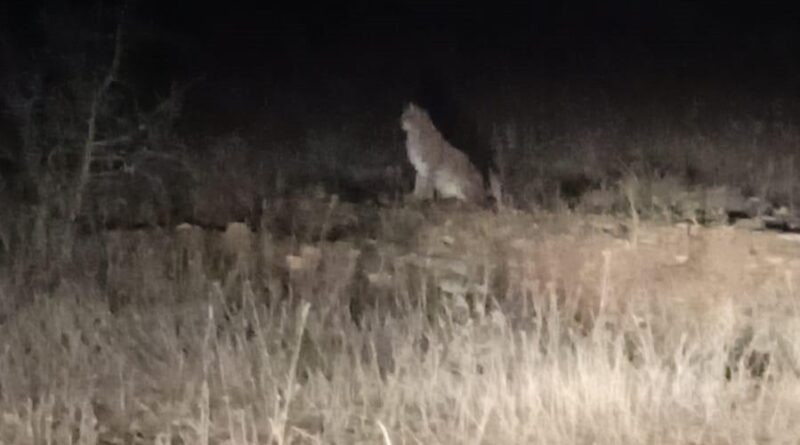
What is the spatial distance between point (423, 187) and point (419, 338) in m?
3.85

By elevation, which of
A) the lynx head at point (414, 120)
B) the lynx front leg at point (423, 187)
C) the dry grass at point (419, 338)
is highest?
the lynx head at point (414, 120)

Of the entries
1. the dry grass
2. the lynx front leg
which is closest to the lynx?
the lynx front leg

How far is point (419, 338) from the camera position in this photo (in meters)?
6.60

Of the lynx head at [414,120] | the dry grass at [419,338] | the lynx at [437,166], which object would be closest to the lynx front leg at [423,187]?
the lynx at [437,166]

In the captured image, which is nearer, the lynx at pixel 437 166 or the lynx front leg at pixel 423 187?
the lynx at pixel 437 166

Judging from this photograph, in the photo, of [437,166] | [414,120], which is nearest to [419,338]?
[437,166]

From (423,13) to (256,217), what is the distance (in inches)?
452

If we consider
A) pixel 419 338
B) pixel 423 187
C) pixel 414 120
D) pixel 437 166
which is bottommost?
pixel 419 338

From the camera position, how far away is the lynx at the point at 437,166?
32.7 ft

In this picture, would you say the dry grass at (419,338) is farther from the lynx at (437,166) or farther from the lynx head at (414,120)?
the lynx head at (414,120)

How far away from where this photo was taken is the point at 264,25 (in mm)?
19734

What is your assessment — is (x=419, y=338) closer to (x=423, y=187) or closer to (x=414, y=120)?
(x=423, y=187)

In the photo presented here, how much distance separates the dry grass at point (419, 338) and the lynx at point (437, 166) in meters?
0.78

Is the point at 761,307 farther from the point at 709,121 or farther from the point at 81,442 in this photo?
the point at 709,121
